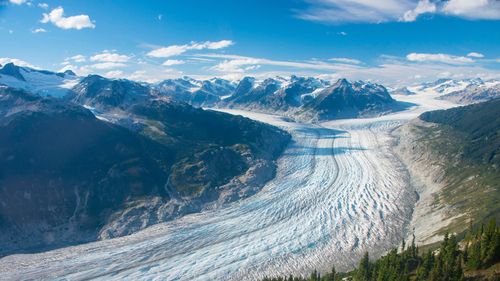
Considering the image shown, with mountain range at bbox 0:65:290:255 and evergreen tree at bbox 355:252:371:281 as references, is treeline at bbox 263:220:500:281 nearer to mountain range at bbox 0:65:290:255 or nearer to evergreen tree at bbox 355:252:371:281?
evergreen tree at bbox 355:252:371:281

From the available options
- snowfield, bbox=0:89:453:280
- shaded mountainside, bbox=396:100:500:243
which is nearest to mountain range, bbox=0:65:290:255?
snowfield, bbox=0:89:453:280

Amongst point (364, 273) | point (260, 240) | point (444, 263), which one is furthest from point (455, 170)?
point (444, 263)

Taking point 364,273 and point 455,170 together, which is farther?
point 455,170

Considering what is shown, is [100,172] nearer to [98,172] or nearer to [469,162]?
[98,172]

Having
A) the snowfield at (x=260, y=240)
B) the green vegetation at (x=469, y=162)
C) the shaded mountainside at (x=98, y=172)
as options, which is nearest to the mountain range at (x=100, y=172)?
the shaded mountainside at (x=98, y=172)

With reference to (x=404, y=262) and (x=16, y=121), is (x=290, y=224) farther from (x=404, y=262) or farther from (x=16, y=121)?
(x=16, y=121)

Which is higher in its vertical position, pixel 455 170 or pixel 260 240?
pixel 455 170
